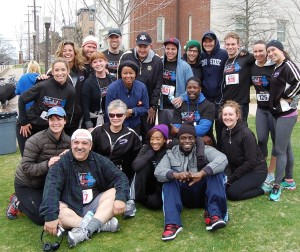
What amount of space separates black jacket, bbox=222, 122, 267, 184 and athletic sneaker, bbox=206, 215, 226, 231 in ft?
3.47

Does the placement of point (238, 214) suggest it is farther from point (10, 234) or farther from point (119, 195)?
point (10, 234)

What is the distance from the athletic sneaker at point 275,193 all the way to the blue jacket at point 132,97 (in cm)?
207

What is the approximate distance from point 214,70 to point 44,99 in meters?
2.62

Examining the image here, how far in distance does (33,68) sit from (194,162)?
285 cm

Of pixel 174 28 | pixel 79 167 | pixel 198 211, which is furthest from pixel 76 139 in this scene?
pixel 174 28

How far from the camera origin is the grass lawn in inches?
157

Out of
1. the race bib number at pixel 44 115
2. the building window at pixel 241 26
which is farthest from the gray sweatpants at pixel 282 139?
the building window at pixel 241 26

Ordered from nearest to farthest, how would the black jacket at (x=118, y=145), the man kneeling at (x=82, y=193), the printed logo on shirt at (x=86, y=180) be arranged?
1. the man kneeling at (x=82, y=193)
2. the printed logo on shirt at (x=86, y=180)
3. the black jacket at (x=118, y=145)

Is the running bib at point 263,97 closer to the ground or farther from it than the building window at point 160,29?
closer to the ground

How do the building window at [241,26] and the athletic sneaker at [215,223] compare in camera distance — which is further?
the building window at [241,26]

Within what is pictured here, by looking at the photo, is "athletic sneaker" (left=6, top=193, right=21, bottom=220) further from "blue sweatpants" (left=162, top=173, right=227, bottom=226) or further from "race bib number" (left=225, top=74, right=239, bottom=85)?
"race bib number" (left=225, top=74, right=239, bottom=85)

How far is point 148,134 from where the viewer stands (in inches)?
195

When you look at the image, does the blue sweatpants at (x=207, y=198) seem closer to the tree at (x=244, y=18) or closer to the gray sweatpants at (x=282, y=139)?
the gray sweatpants at (x=282, y=139)

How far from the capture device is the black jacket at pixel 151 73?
5.80 meters
